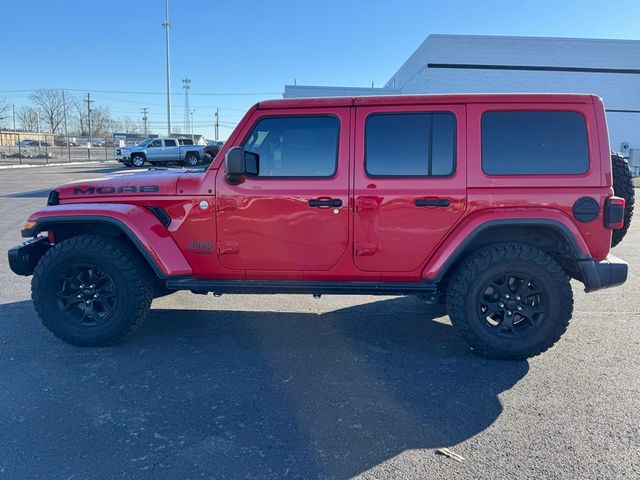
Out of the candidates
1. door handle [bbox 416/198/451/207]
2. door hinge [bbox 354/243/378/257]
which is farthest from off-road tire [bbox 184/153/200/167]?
door handle [bbox 416/198/451/207]

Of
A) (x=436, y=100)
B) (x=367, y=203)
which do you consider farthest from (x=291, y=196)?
(x=436, y=100)

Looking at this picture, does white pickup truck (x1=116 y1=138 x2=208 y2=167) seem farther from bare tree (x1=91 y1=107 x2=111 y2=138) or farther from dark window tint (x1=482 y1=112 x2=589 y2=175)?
bare tree (x1=91 y1=107 x2=111 y2=138)

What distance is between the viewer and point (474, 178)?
3.72m

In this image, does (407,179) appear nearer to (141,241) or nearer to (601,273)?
(601,273)

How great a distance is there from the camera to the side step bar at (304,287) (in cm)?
389

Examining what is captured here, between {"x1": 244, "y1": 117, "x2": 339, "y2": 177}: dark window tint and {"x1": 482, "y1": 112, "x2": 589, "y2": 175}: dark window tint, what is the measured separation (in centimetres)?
126

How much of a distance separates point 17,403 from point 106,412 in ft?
2.13

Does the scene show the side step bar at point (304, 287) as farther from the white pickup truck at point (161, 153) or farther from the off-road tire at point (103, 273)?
the white pickup truck at point (161, 153)

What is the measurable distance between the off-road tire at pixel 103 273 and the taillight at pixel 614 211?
381 cm

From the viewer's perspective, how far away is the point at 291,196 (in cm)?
381

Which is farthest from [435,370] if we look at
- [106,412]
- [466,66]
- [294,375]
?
[466,66]

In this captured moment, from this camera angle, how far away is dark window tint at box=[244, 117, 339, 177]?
153 inches

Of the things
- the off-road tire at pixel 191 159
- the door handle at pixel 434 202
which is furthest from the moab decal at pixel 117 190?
the off-road tire at pixel 191 159

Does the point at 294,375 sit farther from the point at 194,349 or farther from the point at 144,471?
the point at 144,471
